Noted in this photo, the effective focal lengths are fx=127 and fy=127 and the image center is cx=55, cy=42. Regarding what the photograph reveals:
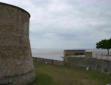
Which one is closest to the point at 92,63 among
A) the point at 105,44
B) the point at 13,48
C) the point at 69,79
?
the point at 69,79

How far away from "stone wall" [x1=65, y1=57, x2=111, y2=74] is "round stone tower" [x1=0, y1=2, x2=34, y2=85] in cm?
1110

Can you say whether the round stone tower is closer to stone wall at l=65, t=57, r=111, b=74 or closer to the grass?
the grass

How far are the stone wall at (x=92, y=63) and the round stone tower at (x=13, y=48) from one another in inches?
437

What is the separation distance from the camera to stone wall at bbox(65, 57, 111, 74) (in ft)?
58.4

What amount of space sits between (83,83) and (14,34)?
25.7 ft

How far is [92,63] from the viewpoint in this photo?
2036 centimetres

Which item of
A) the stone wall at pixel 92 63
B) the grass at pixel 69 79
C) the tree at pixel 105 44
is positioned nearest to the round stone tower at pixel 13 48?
the grass at pixel 69 79

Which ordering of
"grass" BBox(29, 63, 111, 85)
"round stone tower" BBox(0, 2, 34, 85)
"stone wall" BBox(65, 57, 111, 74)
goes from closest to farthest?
"round stone tower" BBox(0, 2, 34, 85) < "grass" BBox(29, 63, 111, 85) < "stone wall" BBox(65, 57, 111, 74)

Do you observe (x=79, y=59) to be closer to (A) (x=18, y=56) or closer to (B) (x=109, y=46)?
(B) (x=109, y=46)

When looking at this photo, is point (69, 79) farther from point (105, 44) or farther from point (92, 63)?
point (105, 44)

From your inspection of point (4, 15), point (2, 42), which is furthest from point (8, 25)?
point (2, 42)

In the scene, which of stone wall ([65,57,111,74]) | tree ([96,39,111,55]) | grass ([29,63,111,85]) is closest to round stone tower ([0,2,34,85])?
grass ([29,63,111,85])

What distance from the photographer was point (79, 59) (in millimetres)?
22422

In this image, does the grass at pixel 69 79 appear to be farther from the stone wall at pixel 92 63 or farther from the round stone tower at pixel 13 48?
the stone wall at pixel 92 63
